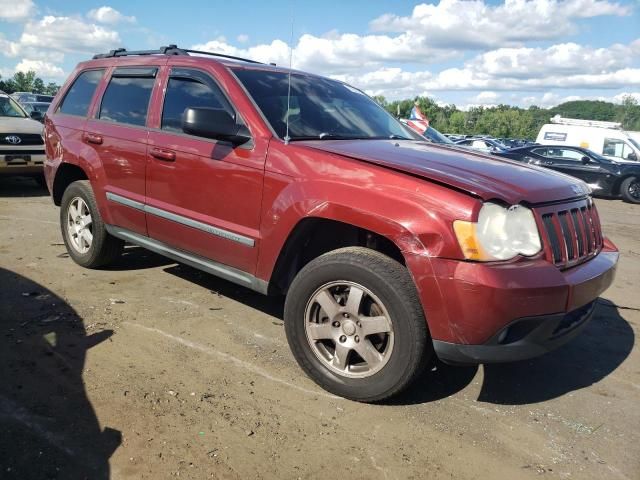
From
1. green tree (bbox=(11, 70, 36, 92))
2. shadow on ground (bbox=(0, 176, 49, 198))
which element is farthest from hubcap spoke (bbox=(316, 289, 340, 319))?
green tree (bbox=(11, 70, 36, 92))

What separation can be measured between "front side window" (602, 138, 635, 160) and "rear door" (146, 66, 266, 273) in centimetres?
1839

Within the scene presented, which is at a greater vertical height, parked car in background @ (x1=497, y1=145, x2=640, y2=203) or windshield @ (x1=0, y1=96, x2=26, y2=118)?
windshield @ (x1=0, y1=96, x2=26, y2=118)

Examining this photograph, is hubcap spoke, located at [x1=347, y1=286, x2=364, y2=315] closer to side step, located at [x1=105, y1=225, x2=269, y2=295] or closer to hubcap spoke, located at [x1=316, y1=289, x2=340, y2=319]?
hubcap spoke, located at [x1=316, y1=289, x2=340, y2=319]

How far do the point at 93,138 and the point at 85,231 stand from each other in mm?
916

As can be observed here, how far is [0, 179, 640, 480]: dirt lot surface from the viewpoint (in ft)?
8.30

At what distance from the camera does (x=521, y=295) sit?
2.58 metres

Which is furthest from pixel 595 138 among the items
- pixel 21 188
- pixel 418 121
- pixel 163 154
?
pixel 163 154

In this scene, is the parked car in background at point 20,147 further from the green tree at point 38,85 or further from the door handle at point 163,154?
the green tree at point 38,85

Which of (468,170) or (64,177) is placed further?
(64,177)

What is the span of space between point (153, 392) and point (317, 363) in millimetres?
931

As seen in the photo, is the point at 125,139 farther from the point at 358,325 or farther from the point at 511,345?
the point at 511,345

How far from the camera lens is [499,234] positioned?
2678mm

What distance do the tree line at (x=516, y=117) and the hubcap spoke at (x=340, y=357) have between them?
109m

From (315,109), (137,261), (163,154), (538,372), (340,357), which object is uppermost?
(315,109)
